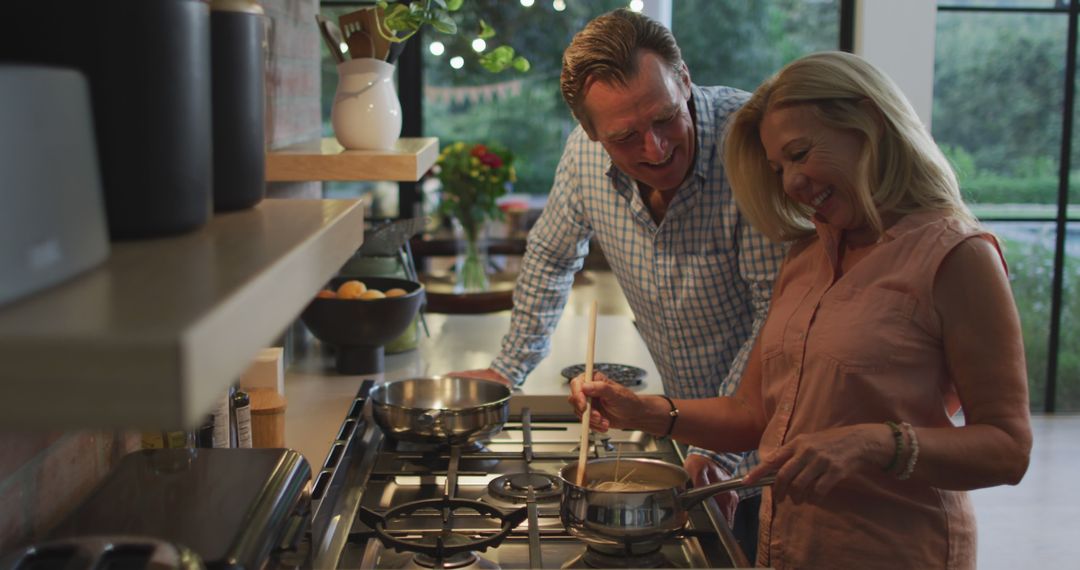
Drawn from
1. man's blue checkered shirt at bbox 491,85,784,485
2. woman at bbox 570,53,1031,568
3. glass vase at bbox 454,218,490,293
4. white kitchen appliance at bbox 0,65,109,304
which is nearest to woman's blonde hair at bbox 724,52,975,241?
woman at bbox 570,53,1031,568

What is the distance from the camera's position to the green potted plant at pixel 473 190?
12.8ft

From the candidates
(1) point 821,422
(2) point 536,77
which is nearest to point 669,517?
(1) point 821,422

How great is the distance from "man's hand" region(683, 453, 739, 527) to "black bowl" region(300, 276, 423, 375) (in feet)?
2.79

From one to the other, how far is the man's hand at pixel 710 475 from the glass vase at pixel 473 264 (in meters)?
1.87

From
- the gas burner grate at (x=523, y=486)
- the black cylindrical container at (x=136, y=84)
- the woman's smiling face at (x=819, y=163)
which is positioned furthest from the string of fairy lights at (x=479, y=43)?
the black cylindrical container at (x=136, y=84)

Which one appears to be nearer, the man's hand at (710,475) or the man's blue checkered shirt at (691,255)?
the man's hand at (710,475)

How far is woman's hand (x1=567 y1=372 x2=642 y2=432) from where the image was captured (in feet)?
6.17

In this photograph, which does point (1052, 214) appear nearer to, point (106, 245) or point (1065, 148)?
point (1065, 148)

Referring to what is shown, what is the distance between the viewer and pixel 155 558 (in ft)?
2.91

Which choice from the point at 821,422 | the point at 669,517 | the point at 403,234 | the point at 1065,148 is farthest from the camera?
the point at 1065,148

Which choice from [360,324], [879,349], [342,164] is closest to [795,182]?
[879,349]

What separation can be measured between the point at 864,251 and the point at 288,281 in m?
1.21

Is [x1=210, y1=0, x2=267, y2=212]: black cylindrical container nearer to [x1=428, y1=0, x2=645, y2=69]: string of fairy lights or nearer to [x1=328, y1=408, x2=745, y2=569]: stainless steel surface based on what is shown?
[x1=328, y1=408, x2=745, y2=569]: stainless steel surface

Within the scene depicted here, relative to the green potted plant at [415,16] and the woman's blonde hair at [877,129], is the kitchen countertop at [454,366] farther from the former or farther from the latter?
the woman's blonde hair at [877,129]
